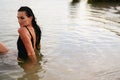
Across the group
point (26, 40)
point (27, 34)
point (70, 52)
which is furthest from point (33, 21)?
A: point (70, 52)

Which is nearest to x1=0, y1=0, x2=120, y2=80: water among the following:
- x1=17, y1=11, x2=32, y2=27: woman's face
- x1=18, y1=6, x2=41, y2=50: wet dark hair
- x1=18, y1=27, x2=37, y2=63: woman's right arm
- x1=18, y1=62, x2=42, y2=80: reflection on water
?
x1=18, y1=62, x2=42, y2=80: reflection on water

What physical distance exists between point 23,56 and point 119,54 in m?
2.99

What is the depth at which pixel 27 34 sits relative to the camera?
619 cm

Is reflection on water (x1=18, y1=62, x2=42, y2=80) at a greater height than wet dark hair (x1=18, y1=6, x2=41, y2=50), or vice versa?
wet dark hair (x1=18, y1=6, x2=41, y2=50)

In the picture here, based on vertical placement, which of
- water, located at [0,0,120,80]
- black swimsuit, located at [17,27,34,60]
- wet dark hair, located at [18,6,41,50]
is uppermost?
wet dark hair, located at [18,6,41,50]

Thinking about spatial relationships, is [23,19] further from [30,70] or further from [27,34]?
[30,70]

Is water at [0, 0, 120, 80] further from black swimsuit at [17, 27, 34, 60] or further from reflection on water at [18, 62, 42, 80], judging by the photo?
black swimsuit at [17, 27, 34, 60]

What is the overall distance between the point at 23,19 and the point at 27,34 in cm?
38

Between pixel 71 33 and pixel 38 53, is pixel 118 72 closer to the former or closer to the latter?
pixel 38 53

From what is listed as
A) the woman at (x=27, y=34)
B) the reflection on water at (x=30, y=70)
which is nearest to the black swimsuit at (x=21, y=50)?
the woman at (x=27, y=34)

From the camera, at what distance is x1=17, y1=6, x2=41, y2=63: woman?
6149 mm

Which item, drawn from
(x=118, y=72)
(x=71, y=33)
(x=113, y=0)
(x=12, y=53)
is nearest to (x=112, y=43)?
(x=71, y=33)

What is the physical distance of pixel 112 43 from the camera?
9.22 m

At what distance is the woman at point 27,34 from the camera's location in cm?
615
